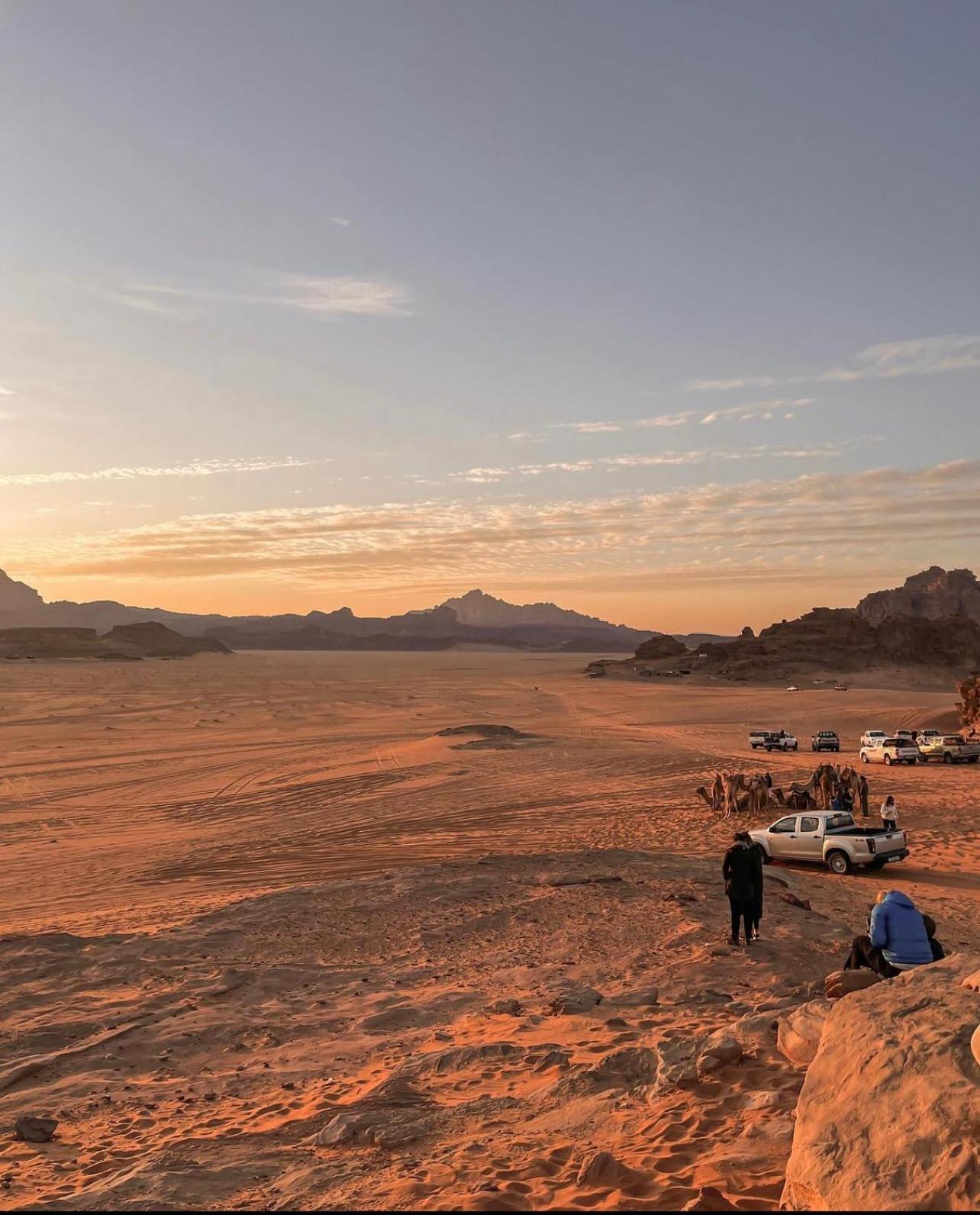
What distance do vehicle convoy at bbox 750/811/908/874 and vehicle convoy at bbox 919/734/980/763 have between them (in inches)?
771

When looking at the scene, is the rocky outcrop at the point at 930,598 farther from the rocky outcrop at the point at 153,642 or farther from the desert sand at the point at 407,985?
the desert sand at the point at 407,985

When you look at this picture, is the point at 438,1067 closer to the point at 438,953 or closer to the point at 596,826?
the point at 438,953

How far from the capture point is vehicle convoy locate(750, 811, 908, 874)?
18250 millimetres

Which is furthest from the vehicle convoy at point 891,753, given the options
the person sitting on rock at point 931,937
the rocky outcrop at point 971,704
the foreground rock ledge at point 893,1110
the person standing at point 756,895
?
the foreground rock ledge at point 893,1110

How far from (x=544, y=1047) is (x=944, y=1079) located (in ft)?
13.8

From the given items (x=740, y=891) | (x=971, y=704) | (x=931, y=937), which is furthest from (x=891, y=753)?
(x=931, y=937)

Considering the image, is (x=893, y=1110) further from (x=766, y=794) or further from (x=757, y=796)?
(x=766, y=794)

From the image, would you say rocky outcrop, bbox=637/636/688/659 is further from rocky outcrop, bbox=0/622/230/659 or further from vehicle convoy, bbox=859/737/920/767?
vehicle convoy, bbox=859/737/920/767

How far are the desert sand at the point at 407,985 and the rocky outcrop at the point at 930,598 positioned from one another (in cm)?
13533

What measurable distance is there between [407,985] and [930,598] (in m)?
162

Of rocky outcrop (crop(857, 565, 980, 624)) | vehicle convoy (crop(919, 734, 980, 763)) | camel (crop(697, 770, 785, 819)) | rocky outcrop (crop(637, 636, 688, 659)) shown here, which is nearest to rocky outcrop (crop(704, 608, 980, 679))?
rocky outcrop (crop(637, 636, 688, 659))

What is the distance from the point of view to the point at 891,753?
3628cm

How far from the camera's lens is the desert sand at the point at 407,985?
6301mm

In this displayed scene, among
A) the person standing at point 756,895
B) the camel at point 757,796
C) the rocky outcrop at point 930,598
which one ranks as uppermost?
the rocky outcrop at point 930,598
